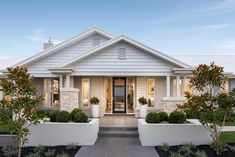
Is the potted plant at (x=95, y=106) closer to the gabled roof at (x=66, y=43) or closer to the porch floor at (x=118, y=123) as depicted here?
the porch floor at (x=118, y=123)

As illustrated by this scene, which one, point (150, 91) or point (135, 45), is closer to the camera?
point (135, 45)

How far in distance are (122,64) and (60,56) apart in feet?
15.4

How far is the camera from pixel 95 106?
60.3 ft

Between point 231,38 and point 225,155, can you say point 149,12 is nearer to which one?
point 231,38

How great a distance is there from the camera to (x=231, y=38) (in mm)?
24484

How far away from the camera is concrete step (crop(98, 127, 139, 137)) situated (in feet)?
40.8

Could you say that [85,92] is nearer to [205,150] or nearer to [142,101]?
[142,101]

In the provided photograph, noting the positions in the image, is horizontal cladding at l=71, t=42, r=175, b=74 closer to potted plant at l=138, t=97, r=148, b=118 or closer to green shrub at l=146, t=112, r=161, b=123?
potted plant at l=138, t=97, r=148, b=118

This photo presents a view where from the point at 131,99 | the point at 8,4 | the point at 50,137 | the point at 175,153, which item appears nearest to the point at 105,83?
the point at 131,99

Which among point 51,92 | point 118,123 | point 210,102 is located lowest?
point 118,123

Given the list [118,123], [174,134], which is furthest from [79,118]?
[174,134]

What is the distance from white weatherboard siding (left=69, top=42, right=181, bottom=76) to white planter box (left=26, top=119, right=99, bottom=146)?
6412 mm

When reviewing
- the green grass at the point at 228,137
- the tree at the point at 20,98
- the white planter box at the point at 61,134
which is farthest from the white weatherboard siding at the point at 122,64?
the tree at the point at 20,98

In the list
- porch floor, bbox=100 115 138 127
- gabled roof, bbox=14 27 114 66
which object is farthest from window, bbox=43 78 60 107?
porch floor, bbox=100 115 138 127
